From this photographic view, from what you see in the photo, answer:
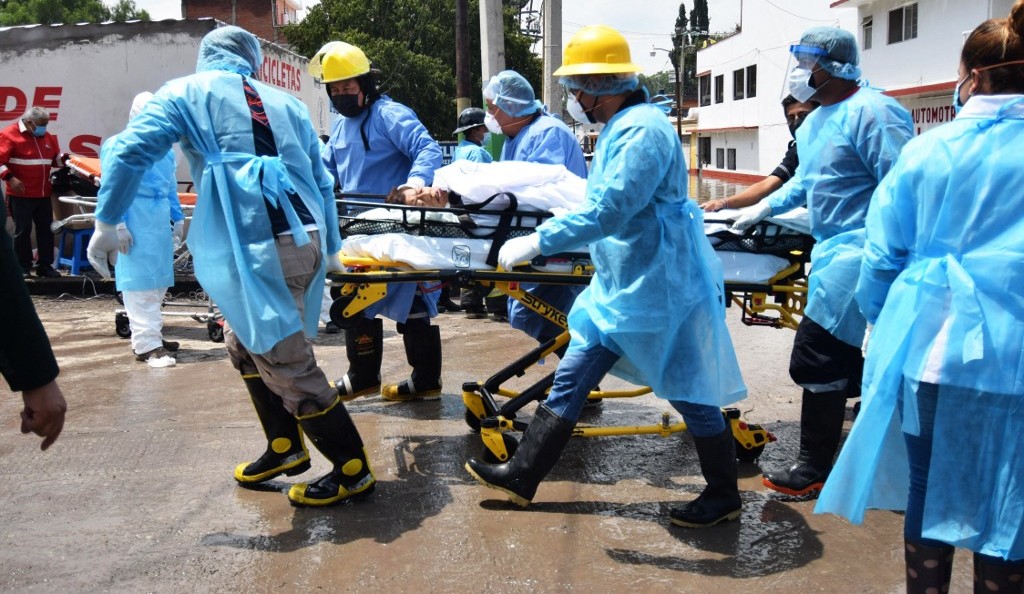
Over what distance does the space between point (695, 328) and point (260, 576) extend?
1.80m

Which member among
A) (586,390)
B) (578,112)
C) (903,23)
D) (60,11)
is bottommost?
(586,390)

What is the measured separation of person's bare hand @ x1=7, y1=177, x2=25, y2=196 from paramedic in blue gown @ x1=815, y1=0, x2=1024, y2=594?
9.63 metres

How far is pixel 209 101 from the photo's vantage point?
3658mm

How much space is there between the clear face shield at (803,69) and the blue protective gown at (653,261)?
79 centimetres

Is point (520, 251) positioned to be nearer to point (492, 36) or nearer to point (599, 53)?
point (599, 53)

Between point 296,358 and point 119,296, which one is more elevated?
point 296,358

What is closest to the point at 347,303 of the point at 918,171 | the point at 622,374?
the point at 622,374

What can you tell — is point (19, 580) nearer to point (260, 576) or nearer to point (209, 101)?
point (260, 576)

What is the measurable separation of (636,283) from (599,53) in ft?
2.93

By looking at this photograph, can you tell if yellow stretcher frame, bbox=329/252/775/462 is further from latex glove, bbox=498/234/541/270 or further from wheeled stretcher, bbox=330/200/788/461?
latex glove, bbox=498/234/541/270

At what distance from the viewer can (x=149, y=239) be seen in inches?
277

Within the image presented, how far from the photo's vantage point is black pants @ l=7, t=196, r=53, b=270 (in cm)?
1009

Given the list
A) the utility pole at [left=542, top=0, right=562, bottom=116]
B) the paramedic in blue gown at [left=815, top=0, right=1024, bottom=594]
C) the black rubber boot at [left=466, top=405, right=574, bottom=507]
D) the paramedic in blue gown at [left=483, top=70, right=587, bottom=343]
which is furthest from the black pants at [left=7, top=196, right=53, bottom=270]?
the paramedic in blue gown at [left=815, top=0, right=1024, bottom=594]

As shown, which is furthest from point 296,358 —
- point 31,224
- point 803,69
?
point 31,224
